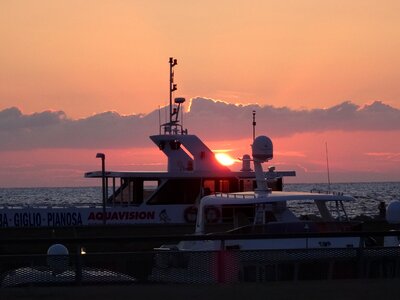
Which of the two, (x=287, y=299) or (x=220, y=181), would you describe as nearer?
(x=287, y=299)

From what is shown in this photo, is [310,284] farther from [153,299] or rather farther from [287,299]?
[153,299]

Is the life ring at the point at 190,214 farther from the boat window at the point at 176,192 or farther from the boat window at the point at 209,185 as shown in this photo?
the boat window at the point at 209,185

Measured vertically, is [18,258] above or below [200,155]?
below

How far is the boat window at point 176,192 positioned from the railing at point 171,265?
17.7 meters

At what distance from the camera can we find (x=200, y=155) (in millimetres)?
31234

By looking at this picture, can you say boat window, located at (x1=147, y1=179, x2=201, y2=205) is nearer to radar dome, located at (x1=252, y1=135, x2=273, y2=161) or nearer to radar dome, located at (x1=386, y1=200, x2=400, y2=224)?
radar dome, located at (x1=252, y1=135, x2=273, y2=161)

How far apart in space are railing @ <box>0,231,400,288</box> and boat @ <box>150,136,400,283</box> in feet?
0.05

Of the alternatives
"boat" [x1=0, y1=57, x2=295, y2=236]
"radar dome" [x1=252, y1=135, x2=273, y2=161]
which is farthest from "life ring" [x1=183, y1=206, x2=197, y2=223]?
"radar dome" [x1=252, y1=135, x2=273, y2=161]

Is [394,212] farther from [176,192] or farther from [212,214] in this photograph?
[176,192]

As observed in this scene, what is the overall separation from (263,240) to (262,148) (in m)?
4.50

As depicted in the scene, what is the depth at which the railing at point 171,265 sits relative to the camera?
12.5 meters

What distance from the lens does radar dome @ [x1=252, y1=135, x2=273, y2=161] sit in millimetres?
20891

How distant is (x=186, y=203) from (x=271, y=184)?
330 centimetres

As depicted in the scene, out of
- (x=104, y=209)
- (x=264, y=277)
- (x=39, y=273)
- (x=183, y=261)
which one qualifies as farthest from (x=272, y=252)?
(x=104, y=209)
